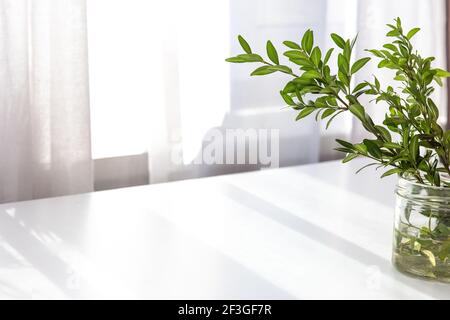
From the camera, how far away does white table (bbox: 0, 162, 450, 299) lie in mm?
997

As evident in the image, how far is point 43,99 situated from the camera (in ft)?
4.90

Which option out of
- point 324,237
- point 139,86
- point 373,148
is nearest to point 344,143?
point 373,148

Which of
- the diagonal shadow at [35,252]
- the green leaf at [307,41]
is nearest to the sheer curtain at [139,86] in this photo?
the diagonal shadow at [35,252]

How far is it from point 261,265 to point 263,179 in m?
0.54

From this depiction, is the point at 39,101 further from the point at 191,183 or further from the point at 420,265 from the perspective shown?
the point at 420,265

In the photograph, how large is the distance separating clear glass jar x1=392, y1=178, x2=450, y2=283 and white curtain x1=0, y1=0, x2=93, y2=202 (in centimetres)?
78

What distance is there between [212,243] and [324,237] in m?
0.20

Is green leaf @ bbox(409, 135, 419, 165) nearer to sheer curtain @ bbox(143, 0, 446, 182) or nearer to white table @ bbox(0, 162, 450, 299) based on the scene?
white table @ bbox(0, 162, 450, 299)

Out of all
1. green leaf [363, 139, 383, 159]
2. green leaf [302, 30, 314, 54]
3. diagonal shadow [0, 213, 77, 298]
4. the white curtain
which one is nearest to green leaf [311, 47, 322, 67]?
green leaf [302, 30, 314, 54]

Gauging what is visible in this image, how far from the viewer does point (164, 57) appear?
5.36ft

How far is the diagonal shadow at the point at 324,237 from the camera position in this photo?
1.00m

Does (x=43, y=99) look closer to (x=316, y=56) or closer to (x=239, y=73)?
(x=239, y=73)

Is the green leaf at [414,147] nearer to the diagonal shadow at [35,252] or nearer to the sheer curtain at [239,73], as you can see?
the diagonal shadow at [35,252]
